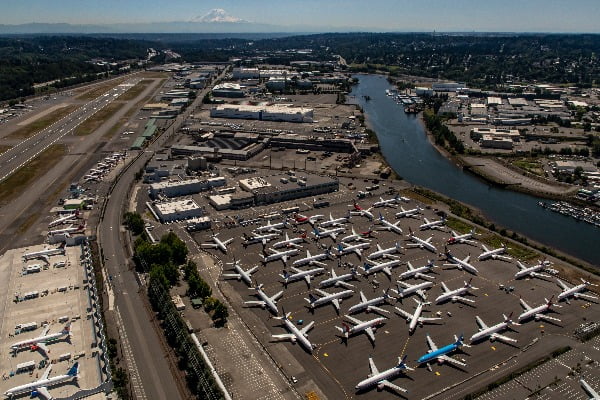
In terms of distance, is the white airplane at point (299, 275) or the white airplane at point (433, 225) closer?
the white airplane at point (299, 275)

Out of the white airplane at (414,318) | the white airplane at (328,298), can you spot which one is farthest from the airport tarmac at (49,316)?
the white airplane at (414,318)

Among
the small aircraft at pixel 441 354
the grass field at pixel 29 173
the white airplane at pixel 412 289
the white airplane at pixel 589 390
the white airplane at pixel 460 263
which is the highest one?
the grass field at pixel 29 173

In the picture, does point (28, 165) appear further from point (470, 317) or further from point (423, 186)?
point (470, 317)

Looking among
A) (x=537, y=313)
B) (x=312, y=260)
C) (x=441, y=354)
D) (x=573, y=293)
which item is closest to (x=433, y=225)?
(x=573, y=293)

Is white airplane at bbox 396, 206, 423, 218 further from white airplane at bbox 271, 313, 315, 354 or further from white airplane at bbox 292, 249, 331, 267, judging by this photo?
→ white airplane at bbox 271, 313, 315, 354

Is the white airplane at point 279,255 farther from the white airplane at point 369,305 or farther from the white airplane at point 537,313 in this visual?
the white airplane at point 537,313

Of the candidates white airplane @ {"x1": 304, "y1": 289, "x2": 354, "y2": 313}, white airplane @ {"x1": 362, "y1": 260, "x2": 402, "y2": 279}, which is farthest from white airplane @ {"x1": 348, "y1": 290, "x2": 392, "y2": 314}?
white airplane @ {"x1": 362, "y1": 260, "x2": 402, "y2": 279}

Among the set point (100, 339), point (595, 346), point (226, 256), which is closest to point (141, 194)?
point (226, 256)

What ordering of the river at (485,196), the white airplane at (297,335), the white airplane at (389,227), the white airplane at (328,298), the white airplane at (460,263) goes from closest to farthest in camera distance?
the white airplane at (297,335) < the white airplane at (328,298) < the white airplane at (460,263) < the white airplane at (389,227) < the river at (485,196)
